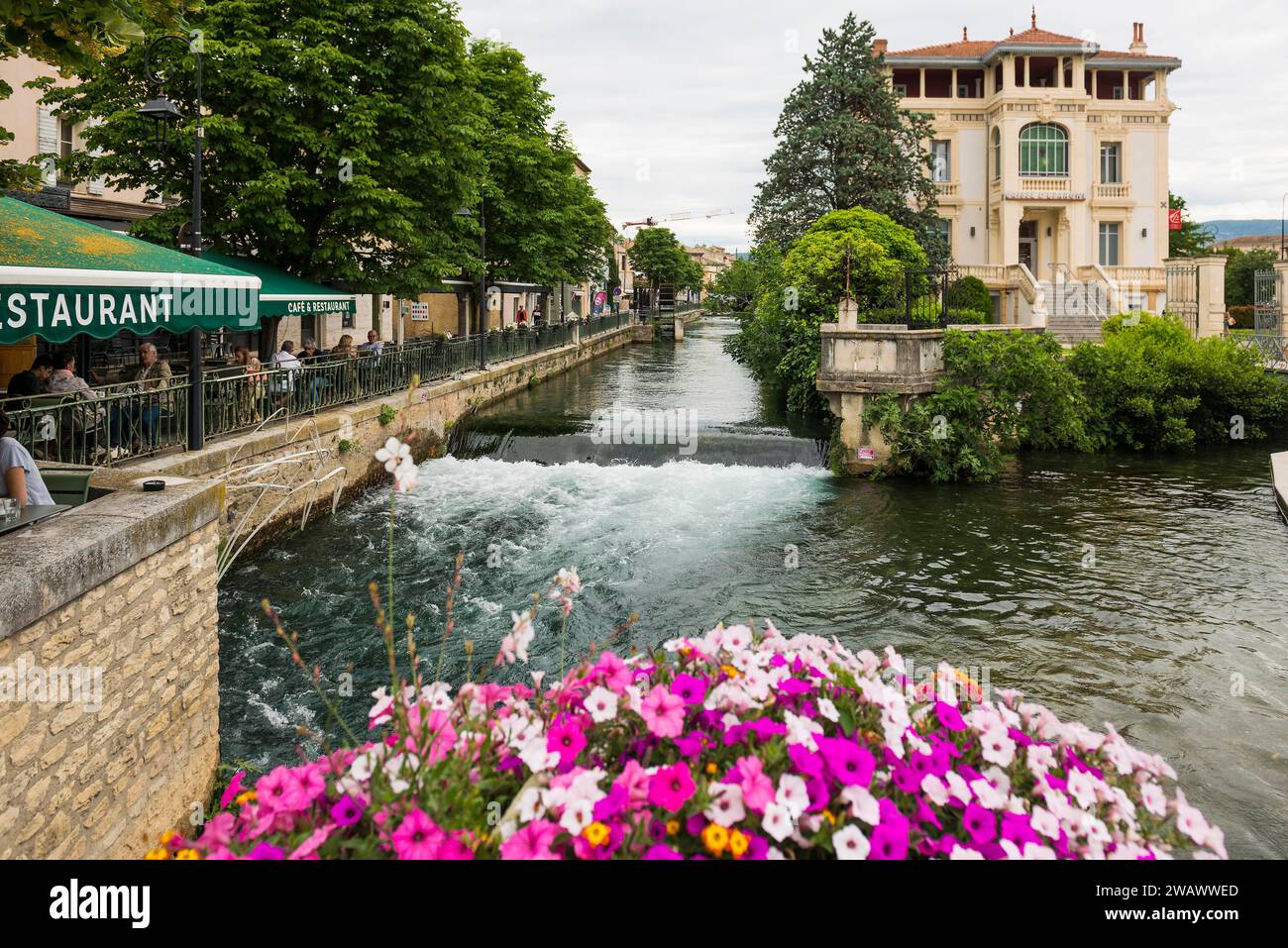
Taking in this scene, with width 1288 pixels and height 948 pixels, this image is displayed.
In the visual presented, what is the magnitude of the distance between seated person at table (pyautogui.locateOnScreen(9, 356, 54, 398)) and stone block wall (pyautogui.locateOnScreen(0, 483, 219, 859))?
522 centimetres

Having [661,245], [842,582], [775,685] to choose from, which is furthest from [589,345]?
[661,245]

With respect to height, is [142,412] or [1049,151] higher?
[1049,151]

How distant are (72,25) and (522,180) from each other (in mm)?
29224

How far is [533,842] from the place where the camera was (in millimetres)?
2621

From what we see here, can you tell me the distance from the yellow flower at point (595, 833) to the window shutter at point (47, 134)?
78.2ft

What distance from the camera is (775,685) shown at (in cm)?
341

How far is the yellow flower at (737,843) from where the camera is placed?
8.56 feet

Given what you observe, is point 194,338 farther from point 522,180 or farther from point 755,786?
point 522,180

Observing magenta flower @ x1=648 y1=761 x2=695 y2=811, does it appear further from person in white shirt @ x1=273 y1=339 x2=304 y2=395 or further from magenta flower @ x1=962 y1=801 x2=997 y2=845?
person in white shirt @ x1=273 y1=339 x2=304 y2=395

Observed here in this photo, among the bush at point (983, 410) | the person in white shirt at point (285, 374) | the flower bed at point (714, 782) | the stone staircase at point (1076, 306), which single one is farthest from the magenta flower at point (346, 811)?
the stone staircase at point (1076, 306)

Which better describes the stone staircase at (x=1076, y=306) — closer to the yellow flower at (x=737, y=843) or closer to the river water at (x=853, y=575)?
the river water at (x=853, y=575)

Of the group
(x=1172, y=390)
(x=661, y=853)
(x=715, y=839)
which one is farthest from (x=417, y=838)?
(x=1172, y=390)

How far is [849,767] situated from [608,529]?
40.0 feet
